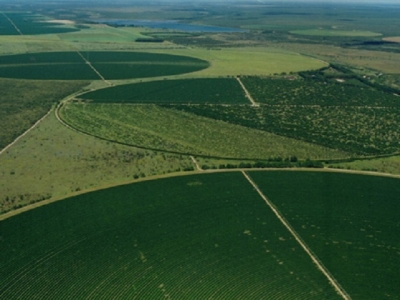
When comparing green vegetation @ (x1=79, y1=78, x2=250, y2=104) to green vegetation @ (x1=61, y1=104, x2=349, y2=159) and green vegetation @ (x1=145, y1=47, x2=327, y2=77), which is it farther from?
green vegetation @ (x1=145, y1=47, x2=327, y2=77)

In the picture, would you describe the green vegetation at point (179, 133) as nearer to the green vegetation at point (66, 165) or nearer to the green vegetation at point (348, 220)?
the green vegetation at point (66, 165)

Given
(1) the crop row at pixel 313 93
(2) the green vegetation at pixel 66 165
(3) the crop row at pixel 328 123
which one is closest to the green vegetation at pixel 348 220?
(2) the green vegetation at pixel 66 165

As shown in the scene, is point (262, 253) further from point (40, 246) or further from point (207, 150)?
point (207, 150)

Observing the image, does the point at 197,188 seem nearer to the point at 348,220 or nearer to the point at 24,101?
the point at 348,220

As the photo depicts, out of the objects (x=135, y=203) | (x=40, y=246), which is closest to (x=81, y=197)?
(x=135, y=203)

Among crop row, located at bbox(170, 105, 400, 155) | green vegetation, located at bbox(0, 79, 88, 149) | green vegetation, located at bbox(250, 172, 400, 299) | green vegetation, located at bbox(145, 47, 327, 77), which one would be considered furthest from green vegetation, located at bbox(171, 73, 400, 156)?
green vegetation, located at bbox(0, 79, 88, 149)
